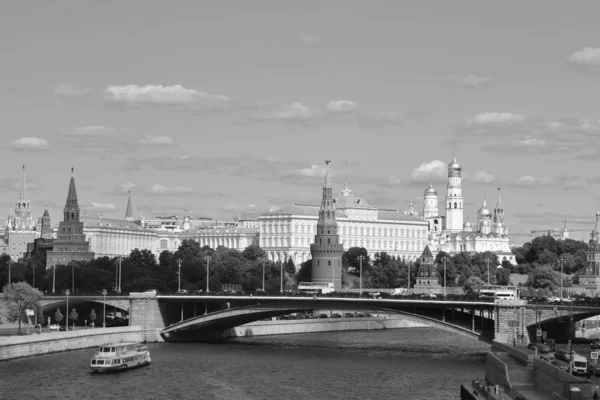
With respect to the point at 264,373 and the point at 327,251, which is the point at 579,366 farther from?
the point at 327,251

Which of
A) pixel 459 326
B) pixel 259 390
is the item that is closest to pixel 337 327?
pixel 459 326

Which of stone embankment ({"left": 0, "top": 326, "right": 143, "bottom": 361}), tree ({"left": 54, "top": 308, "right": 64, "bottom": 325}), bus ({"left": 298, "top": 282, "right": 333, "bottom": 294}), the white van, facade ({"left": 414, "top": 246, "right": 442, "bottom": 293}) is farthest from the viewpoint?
facade ({"left": 414, "top": 246, "right": 442, "bottom": 293})

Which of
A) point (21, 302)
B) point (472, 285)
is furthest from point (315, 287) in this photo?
point (21, 302)

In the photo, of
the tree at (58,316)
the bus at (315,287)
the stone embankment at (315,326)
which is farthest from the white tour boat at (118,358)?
the bus at (315,287)

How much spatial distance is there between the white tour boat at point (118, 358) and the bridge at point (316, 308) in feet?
64.5

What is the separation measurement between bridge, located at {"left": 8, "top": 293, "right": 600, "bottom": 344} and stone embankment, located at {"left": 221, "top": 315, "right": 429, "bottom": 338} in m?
5.02

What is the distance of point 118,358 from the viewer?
9319 cm

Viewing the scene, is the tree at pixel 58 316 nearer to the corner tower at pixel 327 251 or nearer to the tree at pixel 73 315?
the tree at pixel 73 315

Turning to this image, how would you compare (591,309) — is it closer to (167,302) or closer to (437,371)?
(437,371)

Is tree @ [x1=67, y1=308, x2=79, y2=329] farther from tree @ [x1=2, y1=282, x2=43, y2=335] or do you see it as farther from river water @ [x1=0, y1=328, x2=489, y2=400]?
river water @ [x1=0, y1=328, x2=489, y2=400]

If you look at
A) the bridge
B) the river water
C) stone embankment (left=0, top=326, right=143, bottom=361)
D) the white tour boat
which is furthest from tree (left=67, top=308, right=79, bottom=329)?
the white tour boat

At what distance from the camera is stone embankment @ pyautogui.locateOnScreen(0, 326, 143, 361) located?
321 ft

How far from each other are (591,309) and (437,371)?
593 inches

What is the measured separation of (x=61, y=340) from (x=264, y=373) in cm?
2057
